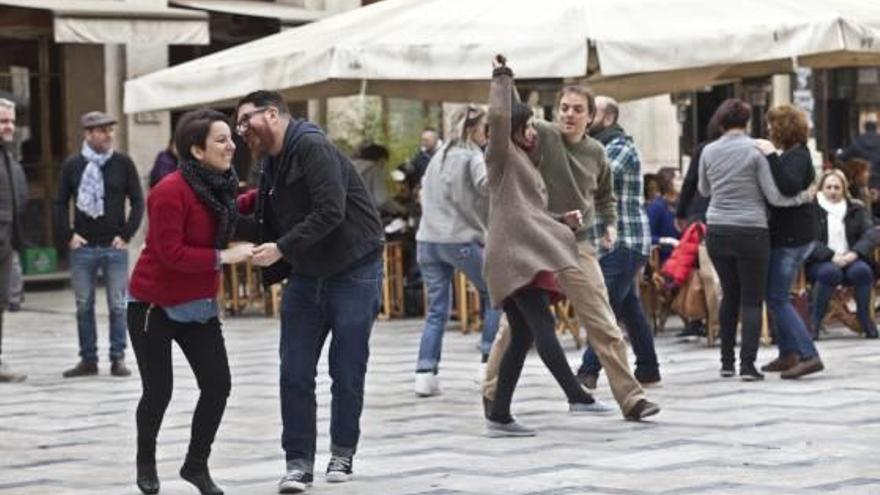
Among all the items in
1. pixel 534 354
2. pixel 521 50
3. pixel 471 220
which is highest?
pixel 521 50

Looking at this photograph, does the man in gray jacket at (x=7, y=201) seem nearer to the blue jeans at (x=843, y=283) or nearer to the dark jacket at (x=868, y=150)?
the blue jeans at (x=843, y=283)

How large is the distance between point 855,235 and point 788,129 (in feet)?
9.75

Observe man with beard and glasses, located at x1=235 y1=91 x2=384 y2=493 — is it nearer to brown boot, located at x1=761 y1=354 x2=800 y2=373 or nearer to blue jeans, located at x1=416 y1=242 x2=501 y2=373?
blue jeans, located at x1=416 y1=242 x2=501 y2=373

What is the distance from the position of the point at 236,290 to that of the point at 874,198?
5441mm

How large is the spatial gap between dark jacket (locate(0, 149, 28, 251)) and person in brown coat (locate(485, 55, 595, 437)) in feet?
14.6

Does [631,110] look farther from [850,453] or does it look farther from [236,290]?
[850,453]

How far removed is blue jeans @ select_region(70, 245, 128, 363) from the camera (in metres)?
15.1

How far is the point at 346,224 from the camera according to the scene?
9.83 m

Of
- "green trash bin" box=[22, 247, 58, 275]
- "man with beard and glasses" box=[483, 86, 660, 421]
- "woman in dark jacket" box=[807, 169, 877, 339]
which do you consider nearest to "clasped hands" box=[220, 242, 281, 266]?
"man with beard and glasses" box=[483, 86, 660, 421]

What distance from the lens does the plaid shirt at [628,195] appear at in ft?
43.1

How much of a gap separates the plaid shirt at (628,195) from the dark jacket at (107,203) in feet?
11.2

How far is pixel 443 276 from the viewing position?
14.0 m

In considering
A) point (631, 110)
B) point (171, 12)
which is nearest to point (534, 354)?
point (171, 12)

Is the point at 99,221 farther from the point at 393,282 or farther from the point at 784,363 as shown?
the point at 393,282
